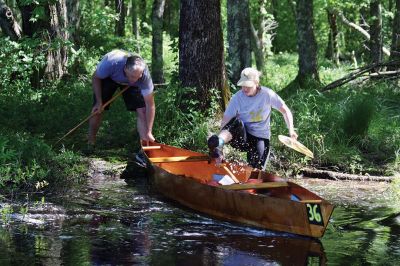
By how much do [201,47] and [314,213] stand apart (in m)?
5.47

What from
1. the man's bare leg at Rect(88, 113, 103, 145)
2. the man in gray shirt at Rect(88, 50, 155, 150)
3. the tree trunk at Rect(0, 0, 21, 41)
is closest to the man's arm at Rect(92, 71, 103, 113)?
the man in gray shirt at Rect(88, 50, 155, 150)

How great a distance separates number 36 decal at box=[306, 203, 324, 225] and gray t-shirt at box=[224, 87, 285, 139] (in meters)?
2.29

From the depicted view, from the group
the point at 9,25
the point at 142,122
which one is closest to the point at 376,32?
the point at 9,25

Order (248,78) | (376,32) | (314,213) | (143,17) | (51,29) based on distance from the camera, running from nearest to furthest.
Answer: (314,213) < (248,78) < (51,29) < (376,32) < (143,17)

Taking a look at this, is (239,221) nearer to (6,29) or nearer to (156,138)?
(156,138)

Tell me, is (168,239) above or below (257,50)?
below

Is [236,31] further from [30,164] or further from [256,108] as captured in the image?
[30,164]

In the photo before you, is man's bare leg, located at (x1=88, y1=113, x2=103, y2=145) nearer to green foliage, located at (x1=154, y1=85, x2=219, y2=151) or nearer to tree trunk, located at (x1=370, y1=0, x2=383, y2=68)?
green foliage, located at (x1=154, y1=85, x2=219, y2=151)

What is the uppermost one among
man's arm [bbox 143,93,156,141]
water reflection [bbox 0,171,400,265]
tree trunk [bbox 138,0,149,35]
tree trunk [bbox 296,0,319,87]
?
tree trunk [bbox 138,0,149,35]

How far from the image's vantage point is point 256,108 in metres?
8.77

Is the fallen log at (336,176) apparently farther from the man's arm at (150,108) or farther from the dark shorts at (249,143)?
the man's arm at (150,108)

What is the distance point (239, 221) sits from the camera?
756cm

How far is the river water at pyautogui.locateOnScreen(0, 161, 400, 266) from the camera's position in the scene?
610cm

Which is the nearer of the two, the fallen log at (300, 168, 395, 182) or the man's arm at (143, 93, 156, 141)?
the man's arm at (143, 93, 156, 141)
